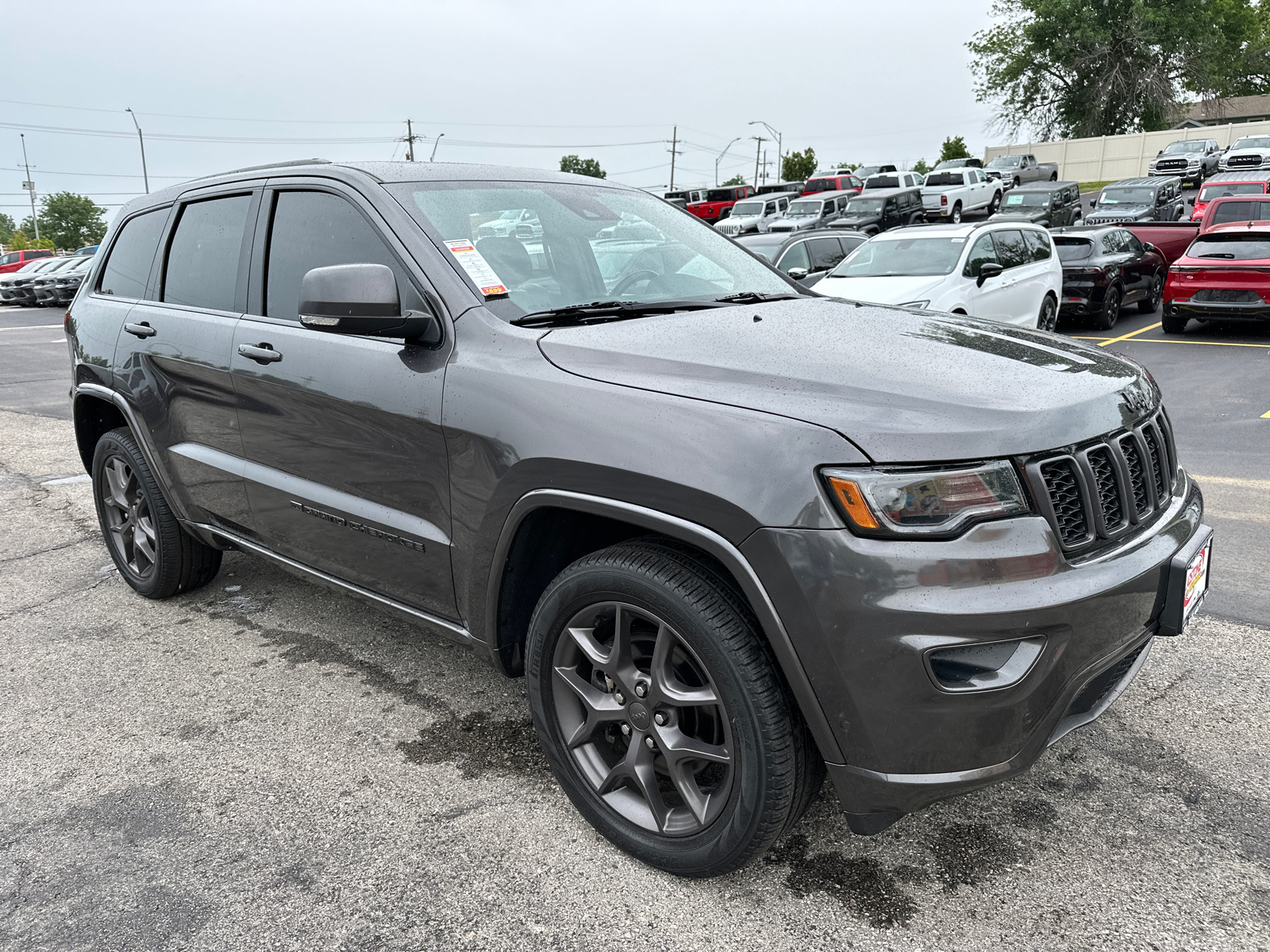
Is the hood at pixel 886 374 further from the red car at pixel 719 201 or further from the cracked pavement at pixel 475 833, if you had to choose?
the red car at pixel 719 201

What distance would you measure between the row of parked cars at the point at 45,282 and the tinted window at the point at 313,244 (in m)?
28.4

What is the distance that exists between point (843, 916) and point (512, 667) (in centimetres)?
113

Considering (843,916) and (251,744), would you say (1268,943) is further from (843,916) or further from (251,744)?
(251,744)

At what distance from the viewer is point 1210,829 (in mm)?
2553

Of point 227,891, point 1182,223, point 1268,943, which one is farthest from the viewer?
point 1182,223

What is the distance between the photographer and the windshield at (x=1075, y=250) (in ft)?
46.9

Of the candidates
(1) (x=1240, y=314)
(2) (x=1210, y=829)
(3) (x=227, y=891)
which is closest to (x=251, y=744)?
(3) (x=227, y=891)

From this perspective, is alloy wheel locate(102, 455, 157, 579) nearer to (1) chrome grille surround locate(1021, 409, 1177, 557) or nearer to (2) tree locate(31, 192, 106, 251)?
(1) chrome grille surround locate(1021, 409, 1177, 557)

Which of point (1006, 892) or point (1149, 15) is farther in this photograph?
point (1149, 15)

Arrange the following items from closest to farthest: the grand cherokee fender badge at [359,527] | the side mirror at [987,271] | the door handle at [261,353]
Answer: the grand cherokee fender badge at [359,527]
the door handle at [261,353]
the side mirror at [987,271]

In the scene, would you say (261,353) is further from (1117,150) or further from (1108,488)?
(1117,150)

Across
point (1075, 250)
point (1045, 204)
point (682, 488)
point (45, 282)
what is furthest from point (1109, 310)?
point (45, 282)

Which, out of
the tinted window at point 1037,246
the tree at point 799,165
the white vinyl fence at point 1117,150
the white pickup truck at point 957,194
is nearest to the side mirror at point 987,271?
the tinted window at point 1037,246

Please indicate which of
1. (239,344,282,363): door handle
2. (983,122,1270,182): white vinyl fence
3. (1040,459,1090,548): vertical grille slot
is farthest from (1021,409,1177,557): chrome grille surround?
(983,122,1270,182): white vinyl fence
